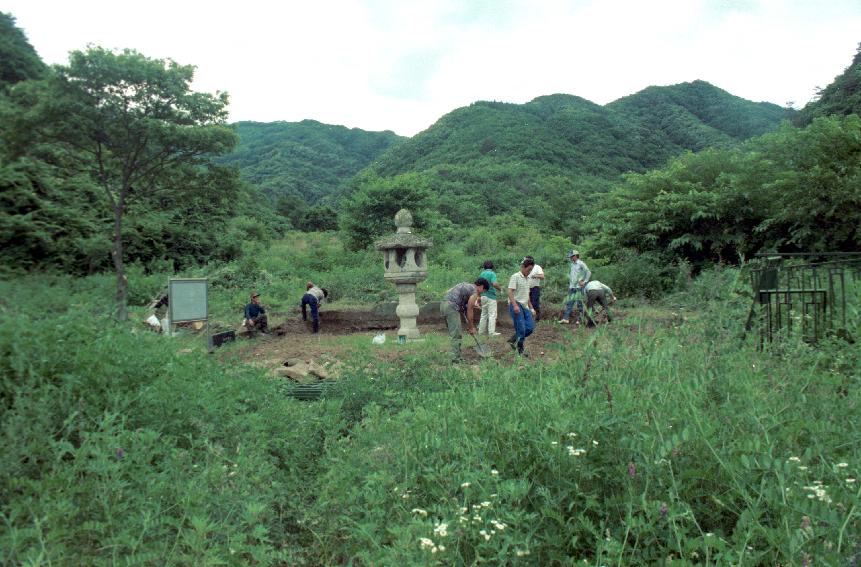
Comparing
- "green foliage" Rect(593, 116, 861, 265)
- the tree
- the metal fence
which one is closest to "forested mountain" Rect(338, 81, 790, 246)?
"green foliage" Rect(593, 116, 861, 265)

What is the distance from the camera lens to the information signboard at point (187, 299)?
9.67 m

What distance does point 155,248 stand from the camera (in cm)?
2423

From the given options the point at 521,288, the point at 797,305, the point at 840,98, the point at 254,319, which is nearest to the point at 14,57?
the point at 254,319

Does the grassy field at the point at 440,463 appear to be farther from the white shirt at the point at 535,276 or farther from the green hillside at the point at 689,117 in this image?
the green hillside at the point at 689,117

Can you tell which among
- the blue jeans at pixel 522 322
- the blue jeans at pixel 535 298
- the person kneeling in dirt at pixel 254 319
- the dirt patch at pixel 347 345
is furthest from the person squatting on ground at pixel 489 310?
the person kneeling in dirt at pixel 254 319

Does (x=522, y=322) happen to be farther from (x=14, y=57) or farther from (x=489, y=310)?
(x=14, y=57)

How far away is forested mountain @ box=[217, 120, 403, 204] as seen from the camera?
58719 millimetres

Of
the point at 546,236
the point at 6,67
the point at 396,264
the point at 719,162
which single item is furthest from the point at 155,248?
the point at 719,162

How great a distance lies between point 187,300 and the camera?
32.3 feet

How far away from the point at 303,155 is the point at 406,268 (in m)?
60.9

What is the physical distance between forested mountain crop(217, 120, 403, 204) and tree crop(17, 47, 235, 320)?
3214 cm

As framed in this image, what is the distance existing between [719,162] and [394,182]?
1377 centimetres

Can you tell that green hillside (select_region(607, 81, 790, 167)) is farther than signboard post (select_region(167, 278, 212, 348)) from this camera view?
Yes

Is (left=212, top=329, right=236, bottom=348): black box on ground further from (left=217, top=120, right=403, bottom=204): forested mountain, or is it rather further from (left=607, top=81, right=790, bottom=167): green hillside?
(left=607, top=81, right=790, bottom=167): green hillside
